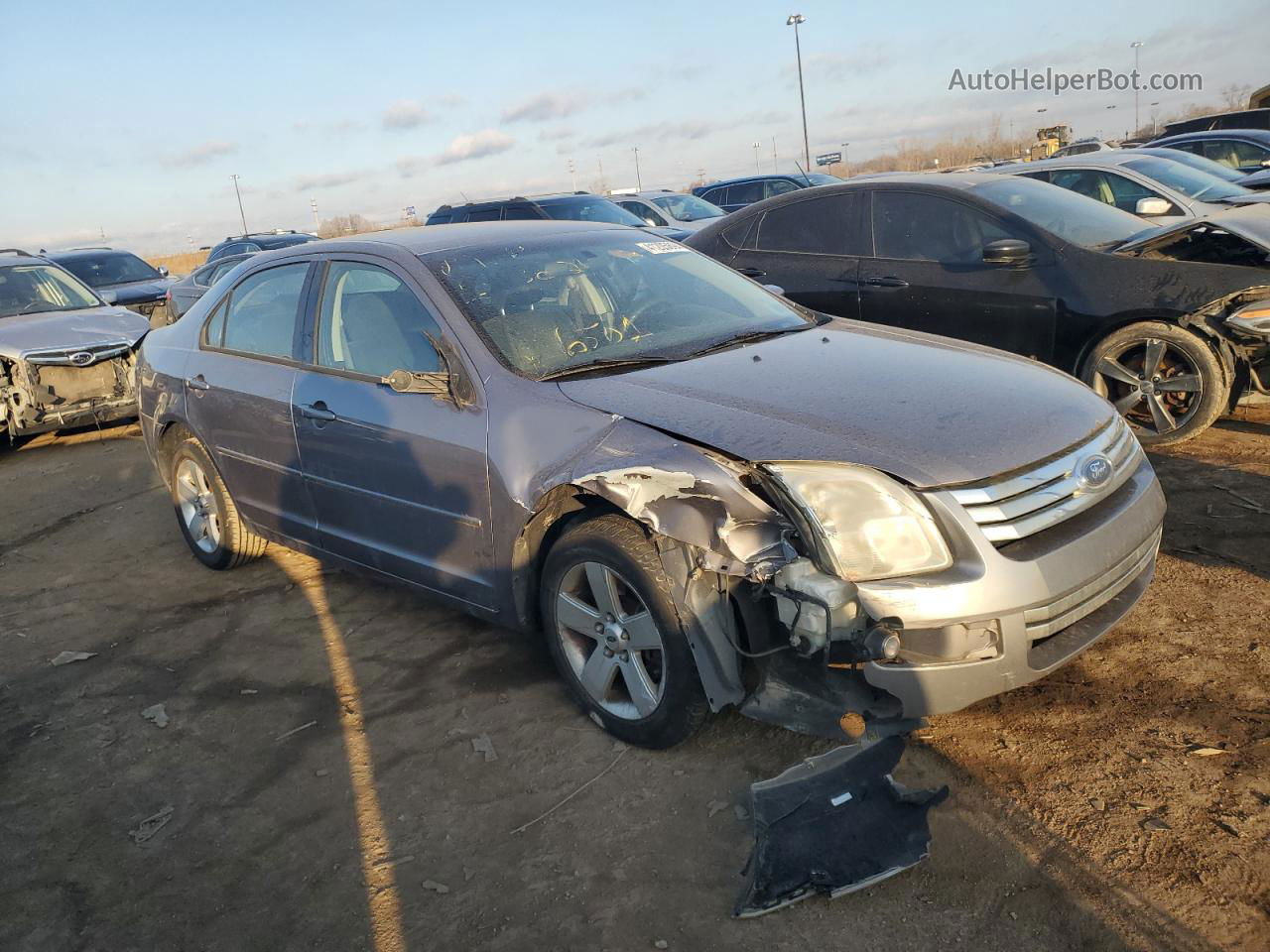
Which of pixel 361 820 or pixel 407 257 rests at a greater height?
pixel 407 257

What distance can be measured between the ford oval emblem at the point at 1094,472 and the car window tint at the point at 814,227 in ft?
12.3

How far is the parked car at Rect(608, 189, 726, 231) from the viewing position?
1551 centimetres

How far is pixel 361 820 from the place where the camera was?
308 cm

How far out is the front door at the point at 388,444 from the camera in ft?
11.6

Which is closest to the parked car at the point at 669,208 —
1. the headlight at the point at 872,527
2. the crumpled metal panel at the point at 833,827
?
the headlight at the point at 872,527

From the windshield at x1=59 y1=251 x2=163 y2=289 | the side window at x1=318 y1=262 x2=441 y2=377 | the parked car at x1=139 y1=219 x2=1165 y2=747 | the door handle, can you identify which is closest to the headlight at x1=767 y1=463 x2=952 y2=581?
the parked car at x1=139 y1=219 x2=1165 y2=747

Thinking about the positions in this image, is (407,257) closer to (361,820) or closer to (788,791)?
(361,820)

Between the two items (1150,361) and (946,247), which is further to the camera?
(946,247)

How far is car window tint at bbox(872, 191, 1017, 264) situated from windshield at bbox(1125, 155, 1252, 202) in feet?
12.9

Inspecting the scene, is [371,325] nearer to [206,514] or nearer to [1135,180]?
[206,514]

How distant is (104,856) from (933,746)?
2623 mm

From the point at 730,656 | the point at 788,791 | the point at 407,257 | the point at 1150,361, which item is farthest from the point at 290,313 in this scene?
the point at 1150,361

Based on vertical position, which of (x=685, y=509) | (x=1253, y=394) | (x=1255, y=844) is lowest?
(x=1255, y=844)

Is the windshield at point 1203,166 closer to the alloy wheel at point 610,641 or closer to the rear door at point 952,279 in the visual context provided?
the rear door at point 952,279
